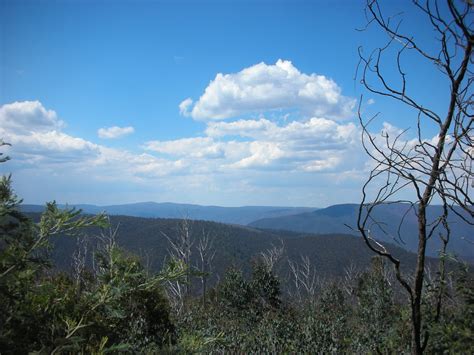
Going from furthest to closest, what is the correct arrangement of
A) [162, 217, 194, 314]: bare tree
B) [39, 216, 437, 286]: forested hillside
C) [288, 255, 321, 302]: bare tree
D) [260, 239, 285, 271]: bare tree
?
[39, 216, 437, 286]: forested hillside → [288, 255, 321, 302]: bare tree → [260, 239, 285, 271]: bare tree → [162, 217, 194, 314]: bare tree

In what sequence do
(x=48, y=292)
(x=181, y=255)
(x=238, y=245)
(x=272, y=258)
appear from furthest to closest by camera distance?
(x=238, y=245) → (x=272, y=258) → (x=181, y=255) → (x=48, y=292)

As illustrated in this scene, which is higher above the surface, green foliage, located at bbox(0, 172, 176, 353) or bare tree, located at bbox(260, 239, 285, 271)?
green foliage, located at bbox(0, 172, 176, 353)

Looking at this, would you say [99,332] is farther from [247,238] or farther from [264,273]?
[247,238]

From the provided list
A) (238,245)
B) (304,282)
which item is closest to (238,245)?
(238,245)

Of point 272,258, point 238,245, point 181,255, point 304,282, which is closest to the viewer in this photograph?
point 181,255

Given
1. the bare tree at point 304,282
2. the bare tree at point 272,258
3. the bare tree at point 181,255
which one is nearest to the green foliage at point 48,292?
the bare tree at point 181,255

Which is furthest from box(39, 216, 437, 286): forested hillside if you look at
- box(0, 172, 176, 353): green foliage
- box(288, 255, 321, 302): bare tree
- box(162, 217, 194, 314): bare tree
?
box(0, 172, 176, 353): green foliage

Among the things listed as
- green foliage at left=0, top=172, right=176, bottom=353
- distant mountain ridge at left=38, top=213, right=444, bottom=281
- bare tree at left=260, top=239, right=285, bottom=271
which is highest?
green foliage at left=0, top=172, right=176, bottom=353

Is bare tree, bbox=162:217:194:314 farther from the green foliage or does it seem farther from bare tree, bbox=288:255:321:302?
bare tree, bbox=288:255:321:302

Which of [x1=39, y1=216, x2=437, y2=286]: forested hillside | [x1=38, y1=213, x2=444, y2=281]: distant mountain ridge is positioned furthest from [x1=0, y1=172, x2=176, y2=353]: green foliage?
[x1=39, y1=216, x2=437, y2=286]: forested hillside

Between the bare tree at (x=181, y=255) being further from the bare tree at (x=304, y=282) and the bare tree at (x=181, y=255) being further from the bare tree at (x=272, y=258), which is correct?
the bare tree at (x=304, y=282)

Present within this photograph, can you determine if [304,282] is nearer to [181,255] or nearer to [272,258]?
[272,258]

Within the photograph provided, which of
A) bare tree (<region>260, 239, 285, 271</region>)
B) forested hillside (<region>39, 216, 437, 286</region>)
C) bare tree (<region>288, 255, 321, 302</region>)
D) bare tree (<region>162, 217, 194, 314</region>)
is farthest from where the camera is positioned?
forested hillside (<region>39, 216, 437, 286</region>)

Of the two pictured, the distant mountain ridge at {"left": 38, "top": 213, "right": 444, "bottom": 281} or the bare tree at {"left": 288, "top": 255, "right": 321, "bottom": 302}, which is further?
the distant mountain ridge at {"left": 38, "top": 213, "right": 444, "bottom": 281}
